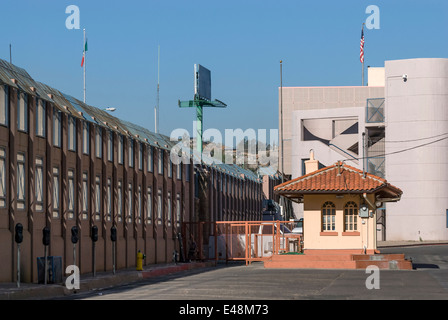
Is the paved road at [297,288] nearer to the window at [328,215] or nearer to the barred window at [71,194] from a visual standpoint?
the window at [328,215]

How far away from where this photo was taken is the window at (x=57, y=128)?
36469 mm

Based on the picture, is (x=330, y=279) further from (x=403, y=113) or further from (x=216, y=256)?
(x=403, y=113)

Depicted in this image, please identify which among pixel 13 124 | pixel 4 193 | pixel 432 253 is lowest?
pixel 432 253

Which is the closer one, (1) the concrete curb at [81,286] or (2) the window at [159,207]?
(1) the concrete curb at [81,286]

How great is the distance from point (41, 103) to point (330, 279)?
13090mm

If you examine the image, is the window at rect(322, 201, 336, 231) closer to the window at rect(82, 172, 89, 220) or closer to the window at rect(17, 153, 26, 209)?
the window at rect(82, 172, 89, 220)

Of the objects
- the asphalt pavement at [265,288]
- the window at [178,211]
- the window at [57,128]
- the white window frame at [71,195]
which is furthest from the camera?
the window at [178,211]

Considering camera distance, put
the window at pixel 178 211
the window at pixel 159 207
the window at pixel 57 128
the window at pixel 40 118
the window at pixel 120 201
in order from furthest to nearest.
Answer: the window at pixel 178 211 < the window at pixel 159 207 < the window at pixel 120 201 < the window at pixel 57 128 < the window at pixel 40 118

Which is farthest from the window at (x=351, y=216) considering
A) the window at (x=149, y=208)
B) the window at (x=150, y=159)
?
the window at (x=150, y=159)

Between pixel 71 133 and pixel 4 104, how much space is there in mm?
7054

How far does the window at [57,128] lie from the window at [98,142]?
4843 millimetres

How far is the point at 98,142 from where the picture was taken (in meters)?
42.4

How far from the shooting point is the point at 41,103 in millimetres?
35188
